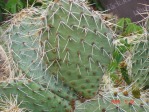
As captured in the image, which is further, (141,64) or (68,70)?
(141,64)

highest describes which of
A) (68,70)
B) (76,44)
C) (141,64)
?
(76,44)

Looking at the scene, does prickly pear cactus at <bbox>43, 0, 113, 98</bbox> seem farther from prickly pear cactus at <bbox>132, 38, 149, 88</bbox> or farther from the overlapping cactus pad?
prickly pear cactus at <bbox>132, 38, 149, 88</bbox>

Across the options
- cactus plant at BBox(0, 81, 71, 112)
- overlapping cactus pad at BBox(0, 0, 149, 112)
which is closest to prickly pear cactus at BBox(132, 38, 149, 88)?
overlapping cactus pad at BBox(0, 0, 149, 112)

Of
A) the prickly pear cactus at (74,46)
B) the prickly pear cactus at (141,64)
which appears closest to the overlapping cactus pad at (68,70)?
the prickly pear cactus at (74,46)

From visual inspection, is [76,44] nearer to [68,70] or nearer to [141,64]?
[68,70]

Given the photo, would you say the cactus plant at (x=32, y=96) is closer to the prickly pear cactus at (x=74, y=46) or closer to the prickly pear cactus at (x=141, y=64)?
the prickly pear cactus at (x=74, y=46)

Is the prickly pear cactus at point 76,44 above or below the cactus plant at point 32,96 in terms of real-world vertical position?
above

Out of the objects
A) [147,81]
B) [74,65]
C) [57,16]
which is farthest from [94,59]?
[147,81]

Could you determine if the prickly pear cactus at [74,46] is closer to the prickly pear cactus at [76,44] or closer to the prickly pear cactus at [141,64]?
the prickly pear cactus at [76,44]

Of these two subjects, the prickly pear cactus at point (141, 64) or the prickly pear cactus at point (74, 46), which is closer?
the prickly pear cactus at point (74, 46)

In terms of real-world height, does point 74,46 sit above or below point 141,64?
above

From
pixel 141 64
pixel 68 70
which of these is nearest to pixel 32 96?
pixel 68 70
